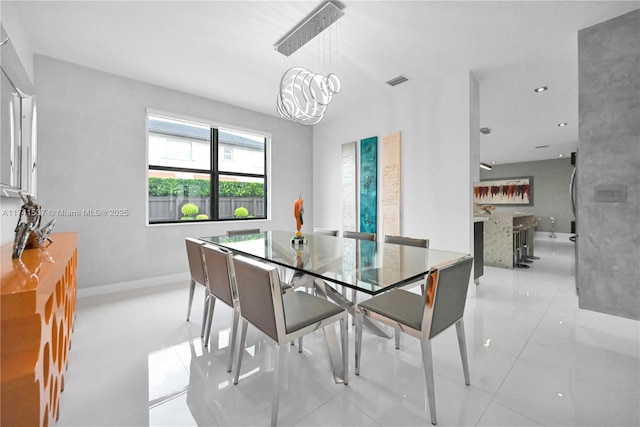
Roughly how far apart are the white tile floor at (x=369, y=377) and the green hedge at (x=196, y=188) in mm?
1830

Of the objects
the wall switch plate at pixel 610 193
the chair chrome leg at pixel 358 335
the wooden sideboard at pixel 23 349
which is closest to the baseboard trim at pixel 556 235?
the wall switch plate at pixel 610 193

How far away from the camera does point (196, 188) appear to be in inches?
164

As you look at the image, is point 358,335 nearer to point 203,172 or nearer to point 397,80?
point 397,80

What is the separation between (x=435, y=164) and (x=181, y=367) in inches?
137

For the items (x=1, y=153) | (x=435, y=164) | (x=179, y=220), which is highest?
(x=435, y=164)

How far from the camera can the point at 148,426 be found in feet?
4.33

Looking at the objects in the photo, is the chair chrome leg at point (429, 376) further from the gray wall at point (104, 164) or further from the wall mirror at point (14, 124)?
the gray wall at point (104, 164)

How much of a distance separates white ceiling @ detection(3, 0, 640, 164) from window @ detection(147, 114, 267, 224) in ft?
2.11

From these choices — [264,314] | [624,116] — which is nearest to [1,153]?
[264,314]

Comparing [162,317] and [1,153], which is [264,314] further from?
[1,153]

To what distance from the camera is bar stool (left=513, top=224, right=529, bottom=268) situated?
4688 millimetres

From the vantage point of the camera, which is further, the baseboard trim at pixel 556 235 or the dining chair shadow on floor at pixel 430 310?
the baseboard trim at pixel 556 235

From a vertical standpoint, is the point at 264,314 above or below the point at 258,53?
below

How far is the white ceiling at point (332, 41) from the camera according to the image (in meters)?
2.23
